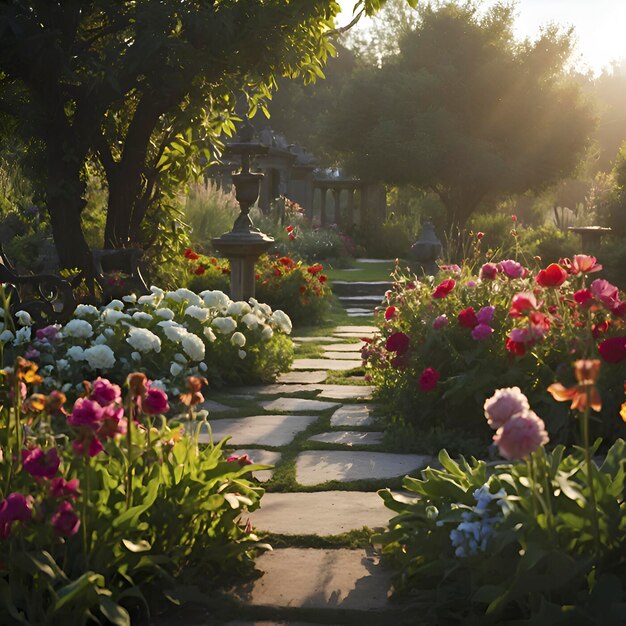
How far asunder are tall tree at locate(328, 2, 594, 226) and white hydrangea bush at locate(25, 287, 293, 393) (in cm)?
1770

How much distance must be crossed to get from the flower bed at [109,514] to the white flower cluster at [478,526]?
0.68 metres

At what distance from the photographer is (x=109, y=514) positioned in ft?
7.50

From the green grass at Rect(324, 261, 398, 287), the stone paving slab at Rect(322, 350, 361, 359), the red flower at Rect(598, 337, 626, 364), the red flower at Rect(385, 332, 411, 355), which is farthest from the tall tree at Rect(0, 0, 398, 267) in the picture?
the green grass at Rect(324, 261, 398, 287)

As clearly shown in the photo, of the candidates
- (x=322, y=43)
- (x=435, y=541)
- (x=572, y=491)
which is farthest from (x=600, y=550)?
(x=322, y=43)

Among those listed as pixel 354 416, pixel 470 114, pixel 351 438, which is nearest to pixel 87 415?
pixel 351 438

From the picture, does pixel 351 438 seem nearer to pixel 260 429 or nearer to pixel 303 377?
pixel 260 429

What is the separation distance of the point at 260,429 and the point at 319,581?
207cm

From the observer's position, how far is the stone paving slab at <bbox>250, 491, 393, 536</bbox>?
3023mm

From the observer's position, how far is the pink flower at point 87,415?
214 centimetres

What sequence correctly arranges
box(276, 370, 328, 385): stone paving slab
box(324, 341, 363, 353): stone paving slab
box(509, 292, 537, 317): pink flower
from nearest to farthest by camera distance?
box(509, 292, 537, 317): pink flower
box(276, 370, 328, 385): stone paving slab
box(324, 341, 363, 353): stone paving slab

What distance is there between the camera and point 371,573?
2629mm

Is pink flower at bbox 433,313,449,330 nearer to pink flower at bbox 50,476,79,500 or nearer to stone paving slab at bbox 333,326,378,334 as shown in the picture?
pink flower at bbox 50,476,79,500

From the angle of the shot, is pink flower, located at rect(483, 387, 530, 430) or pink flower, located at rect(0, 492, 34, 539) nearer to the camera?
pink flower, located at rect(483, 387, 530, 430)

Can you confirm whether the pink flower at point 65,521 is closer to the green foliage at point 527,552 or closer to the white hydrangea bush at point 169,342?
the green foliage at point 527,552
